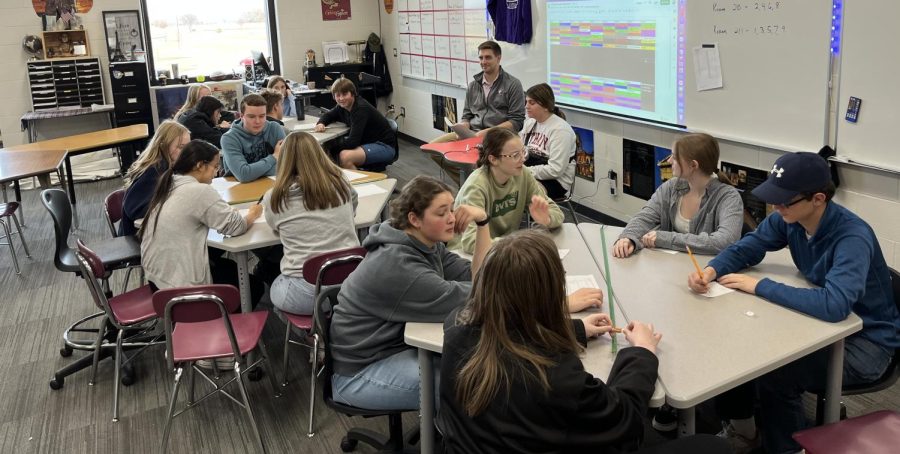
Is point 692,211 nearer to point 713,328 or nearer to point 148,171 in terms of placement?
point 713,328

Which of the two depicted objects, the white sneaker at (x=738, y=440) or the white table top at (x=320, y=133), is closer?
the white sneaker at (x=738, y=440)

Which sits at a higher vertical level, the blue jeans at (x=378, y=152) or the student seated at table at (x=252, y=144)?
the student seated at table at (x=252, y=144)

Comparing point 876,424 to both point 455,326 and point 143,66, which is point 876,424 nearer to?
point 455,326

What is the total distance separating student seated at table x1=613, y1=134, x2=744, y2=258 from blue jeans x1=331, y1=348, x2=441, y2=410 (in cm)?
98

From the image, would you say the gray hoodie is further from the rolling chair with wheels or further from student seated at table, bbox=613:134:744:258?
the rolling chair with wheels

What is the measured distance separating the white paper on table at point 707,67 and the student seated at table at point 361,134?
2539mm

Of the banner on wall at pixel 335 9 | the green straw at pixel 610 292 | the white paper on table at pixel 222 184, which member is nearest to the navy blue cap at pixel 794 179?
the green straw at pixel 610 292

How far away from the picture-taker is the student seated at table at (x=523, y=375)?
1703mm

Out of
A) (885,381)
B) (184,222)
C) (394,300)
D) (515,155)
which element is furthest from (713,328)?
(184,222)

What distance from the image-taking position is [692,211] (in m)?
3.19

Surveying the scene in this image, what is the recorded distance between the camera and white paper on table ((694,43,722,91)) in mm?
4496

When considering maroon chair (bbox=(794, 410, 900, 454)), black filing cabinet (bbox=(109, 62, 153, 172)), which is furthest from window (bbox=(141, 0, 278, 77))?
maroon chair (bbox=(794, 410, 900, 454))

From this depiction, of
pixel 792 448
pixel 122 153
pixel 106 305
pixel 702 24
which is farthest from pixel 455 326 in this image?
pixel 122 153

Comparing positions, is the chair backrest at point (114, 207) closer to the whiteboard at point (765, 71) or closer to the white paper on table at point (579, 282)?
the white paper on table at point (579, 282)
